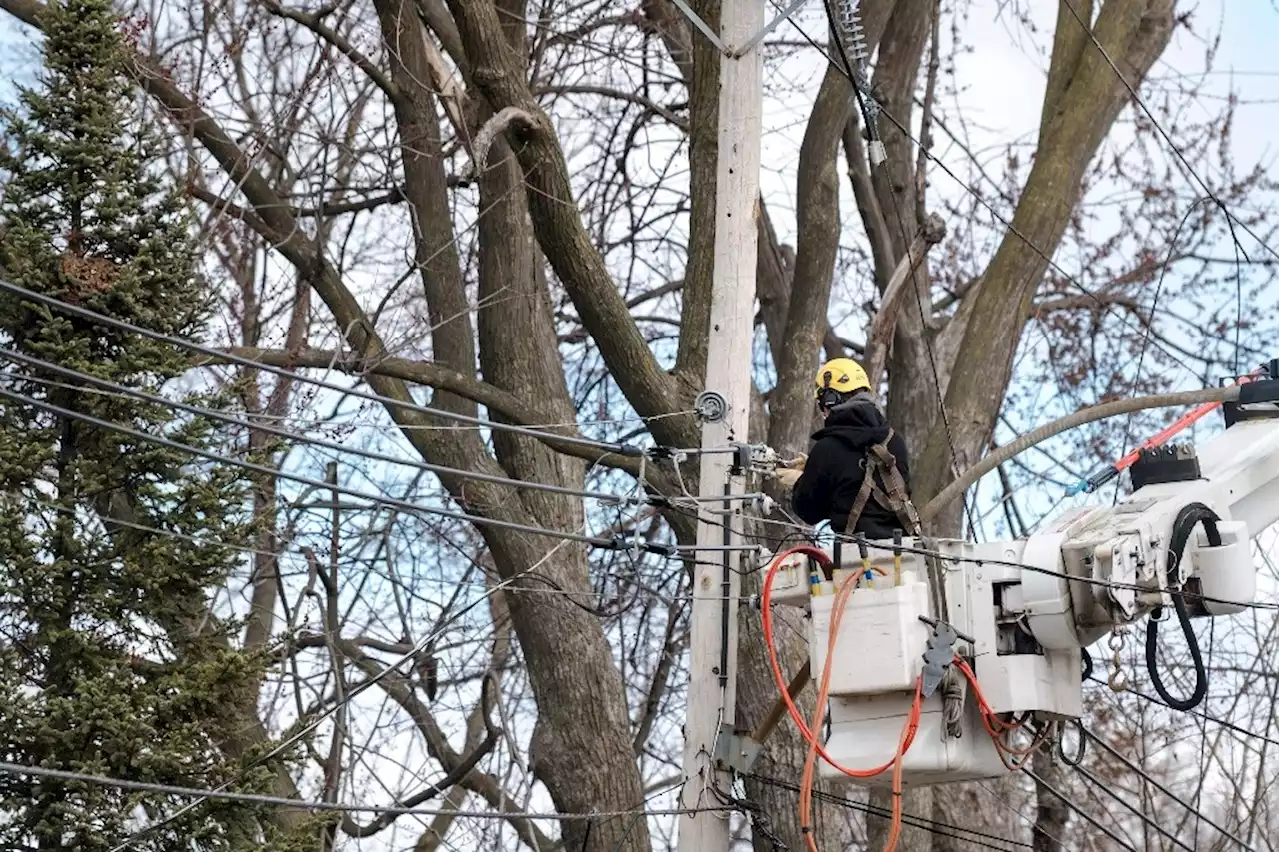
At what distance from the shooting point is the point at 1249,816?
14.5m

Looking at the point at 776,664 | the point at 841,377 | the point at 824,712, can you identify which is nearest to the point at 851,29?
the point at 841,377

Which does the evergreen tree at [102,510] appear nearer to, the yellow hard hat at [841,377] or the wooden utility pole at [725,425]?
the wooden utility pole at [725,425]

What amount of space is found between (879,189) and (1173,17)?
2.55 m

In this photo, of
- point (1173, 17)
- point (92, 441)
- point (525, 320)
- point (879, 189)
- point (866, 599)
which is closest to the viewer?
point (866, 599)

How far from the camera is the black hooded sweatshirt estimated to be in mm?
8523

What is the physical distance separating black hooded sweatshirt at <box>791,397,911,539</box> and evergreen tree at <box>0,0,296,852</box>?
10.3ft

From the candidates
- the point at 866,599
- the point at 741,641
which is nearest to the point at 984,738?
the point at 866,599

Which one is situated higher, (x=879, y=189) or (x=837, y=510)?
(x=879, y=189)

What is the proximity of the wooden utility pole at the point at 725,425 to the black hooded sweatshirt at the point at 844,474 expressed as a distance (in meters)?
0.35

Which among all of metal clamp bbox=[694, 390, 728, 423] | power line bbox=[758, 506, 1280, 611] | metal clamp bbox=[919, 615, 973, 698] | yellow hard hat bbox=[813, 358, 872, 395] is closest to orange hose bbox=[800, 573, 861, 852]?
power line bbox=[758, 506, 1280, 611]

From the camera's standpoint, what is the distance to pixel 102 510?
9.55 m

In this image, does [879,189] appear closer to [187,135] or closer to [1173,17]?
[1173,17]

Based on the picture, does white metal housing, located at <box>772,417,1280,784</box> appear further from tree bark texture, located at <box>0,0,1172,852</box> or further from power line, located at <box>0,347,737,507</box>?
tree bark texture, located at <box>0,0,1172,852</box>

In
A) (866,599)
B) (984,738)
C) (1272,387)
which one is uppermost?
(1272,387)
